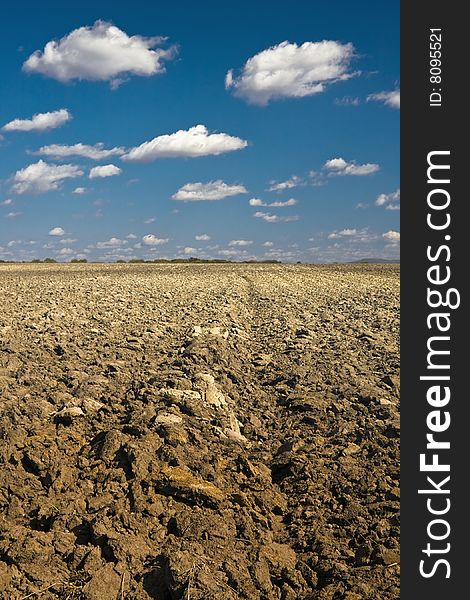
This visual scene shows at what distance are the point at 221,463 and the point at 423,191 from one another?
3.01m

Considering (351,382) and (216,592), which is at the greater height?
(351,382)

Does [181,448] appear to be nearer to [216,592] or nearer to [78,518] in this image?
[78,518]

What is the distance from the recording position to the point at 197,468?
5.15 meters

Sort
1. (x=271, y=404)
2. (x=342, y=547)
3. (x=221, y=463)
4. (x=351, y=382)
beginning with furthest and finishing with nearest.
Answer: (x=351, y=382) < (x=271, y=404) < (x=221, y=463) < (x=342, y=547)

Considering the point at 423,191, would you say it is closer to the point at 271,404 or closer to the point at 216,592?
the point at 216,592

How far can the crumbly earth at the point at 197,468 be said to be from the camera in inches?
148

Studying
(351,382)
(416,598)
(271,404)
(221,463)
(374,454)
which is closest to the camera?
(416,598)

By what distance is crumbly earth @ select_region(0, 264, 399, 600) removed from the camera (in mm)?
3756

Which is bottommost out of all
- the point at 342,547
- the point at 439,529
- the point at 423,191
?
the point at 342,547

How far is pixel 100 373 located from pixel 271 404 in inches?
96.3

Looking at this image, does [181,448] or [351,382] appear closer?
[181,448]

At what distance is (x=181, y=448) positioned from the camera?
5.37 meters

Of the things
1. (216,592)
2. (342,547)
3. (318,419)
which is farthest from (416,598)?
(318,419)

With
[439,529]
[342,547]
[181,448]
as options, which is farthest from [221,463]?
[439,529]
